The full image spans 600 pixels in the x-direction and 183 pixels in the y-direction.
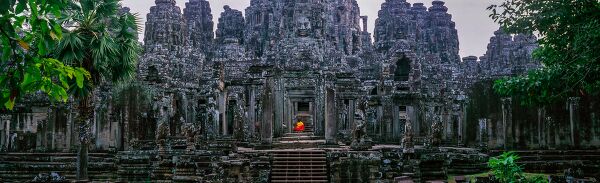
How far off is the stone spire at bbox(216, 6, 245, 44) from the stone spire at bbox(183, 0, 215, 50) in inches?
26.6

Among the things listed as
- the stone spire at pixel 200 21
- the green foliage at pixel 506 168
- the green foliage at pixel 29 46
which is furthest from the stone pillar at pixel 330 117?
the stone spire at pixel 200 21

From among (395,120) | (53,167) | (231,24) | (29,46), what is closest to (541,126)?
(395,120)

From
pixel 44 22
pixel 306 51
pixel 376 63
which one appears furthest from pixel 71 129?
pixel 44 22

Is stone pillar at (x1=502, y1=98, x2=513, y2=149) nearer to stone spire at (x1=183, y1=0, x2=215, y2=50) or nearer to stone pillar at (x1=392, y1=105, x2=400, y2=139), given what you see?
stone pillar at (x1=392, y1=105, x2=400, y2=139)

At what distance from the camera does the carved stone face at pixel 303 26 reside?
805 inches

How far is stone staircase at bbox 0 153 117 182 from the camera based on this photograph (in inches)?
838

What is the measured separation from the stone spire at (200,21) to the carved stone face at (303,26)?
60.6ft

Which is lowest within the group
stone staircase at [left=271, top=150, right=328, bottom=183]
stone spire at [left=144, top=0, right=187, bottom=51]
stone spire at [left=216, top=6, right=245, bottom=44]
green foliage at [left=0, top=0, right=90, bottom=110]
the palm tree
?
stone staircase at [left=271, top=150, right=328, bottom=183]

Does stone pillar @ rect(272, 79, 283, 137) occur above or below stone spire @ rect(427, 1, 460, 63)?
below

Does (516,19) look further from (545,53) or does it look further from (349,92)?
(349,92)

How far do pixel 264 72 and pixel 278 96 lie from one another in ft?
3.81

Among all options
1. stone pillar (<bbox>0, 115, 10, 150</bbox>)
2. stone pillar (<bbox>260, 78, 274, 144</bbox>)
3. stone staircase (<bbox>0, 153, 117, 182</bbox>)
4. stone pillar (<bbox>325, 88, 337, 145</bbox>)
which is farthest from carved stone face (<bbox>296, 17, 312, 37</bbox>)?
stone pillar (<bbox>0, 115, 10, 150</bbox>)

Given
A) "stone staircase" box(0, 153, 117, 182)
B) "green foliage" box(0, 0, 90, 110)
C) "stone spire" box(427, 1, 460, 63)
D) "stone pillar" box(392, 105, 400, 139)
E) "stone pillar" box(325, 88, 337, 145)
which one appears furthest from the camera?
"stone spire" box(427, 1, 460, 63)

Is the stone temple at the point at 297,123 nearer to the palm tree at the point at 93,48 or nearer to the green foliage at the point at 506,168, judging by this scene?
the palm tree at the point at 93,48
